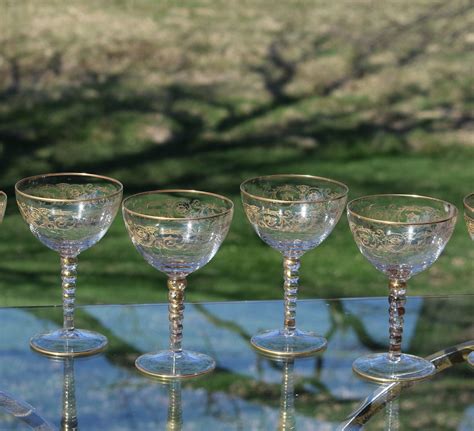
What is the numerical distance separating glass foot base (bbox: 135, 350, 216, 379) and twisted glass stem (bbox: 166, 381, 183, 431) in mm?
26

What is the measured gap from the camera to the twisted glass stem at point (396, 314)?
138 cm

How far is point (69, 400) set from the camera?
4.16 feet

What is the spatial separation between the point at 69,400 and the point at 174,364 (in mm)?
161

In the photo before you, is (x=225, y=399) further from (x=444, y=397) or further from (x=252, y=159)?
(x=252, y=159)

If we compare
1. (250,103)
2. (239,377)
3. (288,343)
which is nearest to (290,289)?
(288,343)

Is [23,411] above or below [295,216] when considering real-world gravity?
below

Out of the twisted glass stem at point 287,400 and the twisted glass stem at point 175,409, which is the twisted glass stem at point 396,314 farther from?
the twisted glass stem at point 175,409

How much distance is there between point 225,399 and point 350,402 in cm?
15

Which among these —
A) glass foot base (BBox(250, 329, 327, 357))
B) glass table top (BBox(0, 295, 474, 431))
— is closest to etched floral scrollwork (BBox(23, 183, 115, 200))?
glass table top (BBox(0, 295, 474, 431))

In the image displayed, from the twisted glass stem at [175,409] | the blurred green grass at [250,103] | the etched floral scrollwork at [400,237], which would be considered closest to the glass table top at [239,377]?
the twisted glass stem at [175,409]

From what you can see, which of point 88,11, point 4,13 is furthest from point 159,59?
point 4,13

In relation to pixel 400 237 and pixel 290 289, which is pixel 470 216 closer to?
pixel 400 237

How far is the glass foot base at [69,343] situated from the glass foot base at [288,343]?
0.72ft

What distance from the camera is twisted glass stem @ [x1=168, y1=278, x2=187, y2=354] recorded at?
4.43ft
